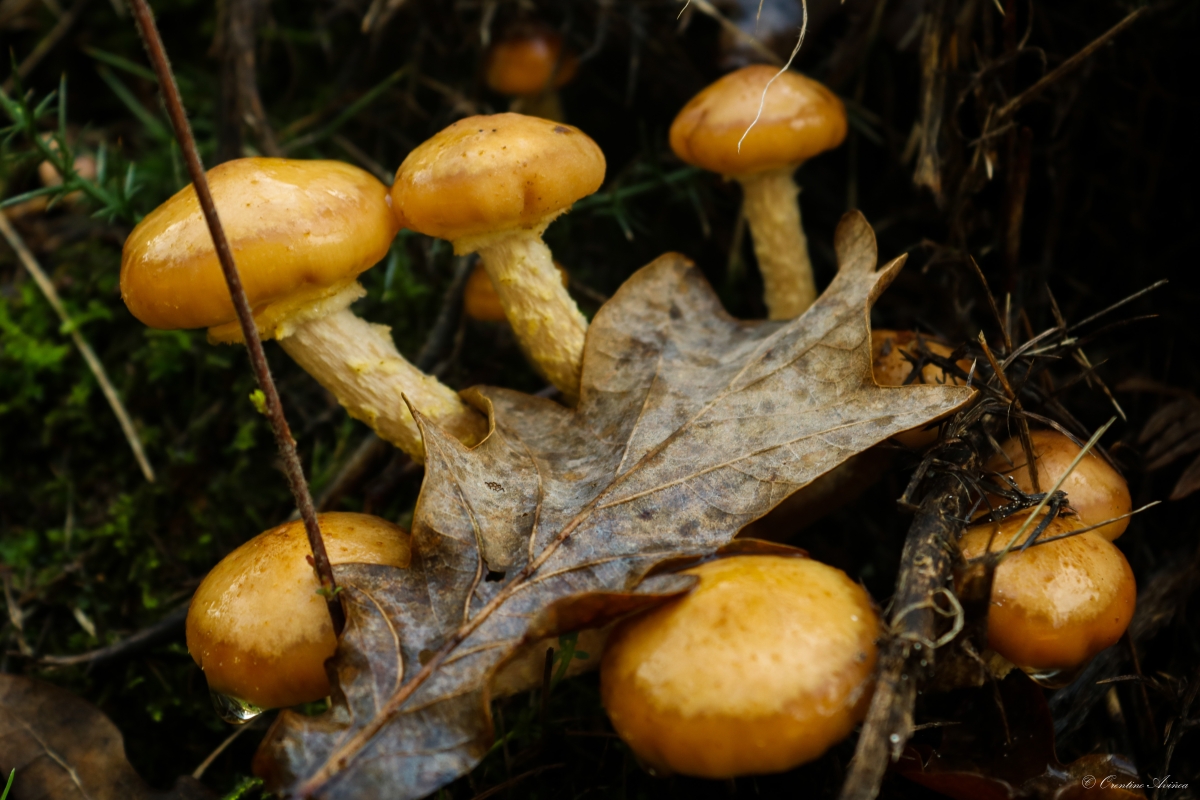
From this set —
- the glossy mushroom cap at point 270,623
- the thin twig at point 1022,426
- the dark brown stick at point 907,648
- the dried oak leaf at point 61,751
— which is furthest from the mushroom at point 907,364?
the dried oak leaf at point 61,751

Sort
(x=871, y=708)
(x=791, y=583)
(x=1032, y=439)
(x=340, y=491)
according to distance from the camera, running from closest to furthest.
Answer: (x=871, y=708) → (x=791, y=583) → (x=1032, y=439) → (x=340, y=491)

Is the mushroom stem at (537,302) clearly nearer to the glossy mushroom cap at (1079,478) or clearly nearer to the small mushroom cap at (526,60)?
the glossy mushroom cap at (1079,478)

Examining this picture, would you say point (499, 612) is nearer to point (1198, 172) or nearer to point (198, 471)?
point (198, 471)

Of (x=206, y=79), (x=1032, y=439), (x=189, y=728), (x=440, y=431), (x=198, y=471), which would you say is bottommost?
(x=189, y=728)

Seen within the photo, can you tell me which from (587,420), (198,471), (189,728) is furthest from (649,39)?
(189,728)

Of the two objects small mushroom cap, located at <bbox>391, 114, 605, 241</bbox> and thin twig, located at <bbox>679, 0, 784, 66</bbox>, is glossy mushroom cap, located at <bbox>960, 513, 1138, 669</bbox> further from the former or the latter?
thin twig, located at <bbox>679, 0, 784, 66</bbox>

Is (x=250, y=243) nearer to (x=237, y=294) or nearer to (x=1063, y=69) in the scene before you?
(x=237, y=294)
